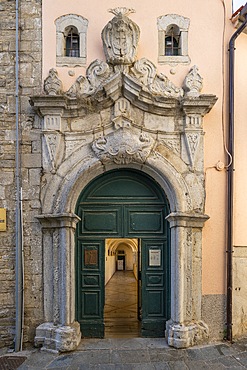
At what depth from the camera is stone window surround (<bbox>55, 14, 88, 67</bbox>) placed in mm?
5266

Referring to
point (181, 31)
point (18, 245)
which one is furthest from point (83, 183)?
point (181, 31)

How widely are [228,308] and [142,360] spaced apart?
5.23 ft

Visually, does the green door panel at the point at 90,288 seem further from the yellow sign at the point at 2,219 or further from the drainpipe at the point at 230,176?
the drainpipe at the point at 230,176

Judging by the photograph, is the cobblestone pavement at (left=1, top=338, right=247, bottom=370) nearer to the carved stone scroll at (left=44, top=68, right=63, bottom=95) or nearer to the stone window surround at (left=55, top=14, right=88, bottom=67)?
the carved stone scroll at (left=44, top=68, right=63, bottom=95)

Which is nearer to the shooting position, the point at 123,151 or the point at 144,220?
the point at 123,151

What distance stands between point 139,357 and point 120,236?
1.76 metres

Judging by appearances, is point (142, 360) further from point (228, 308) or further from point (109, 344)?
point (228, 308)

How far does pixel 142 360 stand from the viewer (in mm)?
4594

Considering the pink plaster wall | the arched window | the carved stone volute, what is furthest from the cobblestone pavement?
the arched window

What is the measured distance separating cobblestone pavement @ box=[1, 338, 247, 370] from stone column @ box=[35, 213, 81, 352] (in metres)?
0.24

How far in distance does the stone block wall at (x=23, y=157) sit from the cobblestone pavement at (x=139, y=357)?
2.31 feet

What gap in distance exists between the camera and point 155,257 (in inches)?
213

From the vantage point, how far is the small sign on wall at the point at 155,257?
541cm

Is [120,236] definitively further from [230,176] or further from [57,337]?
[230,176]
